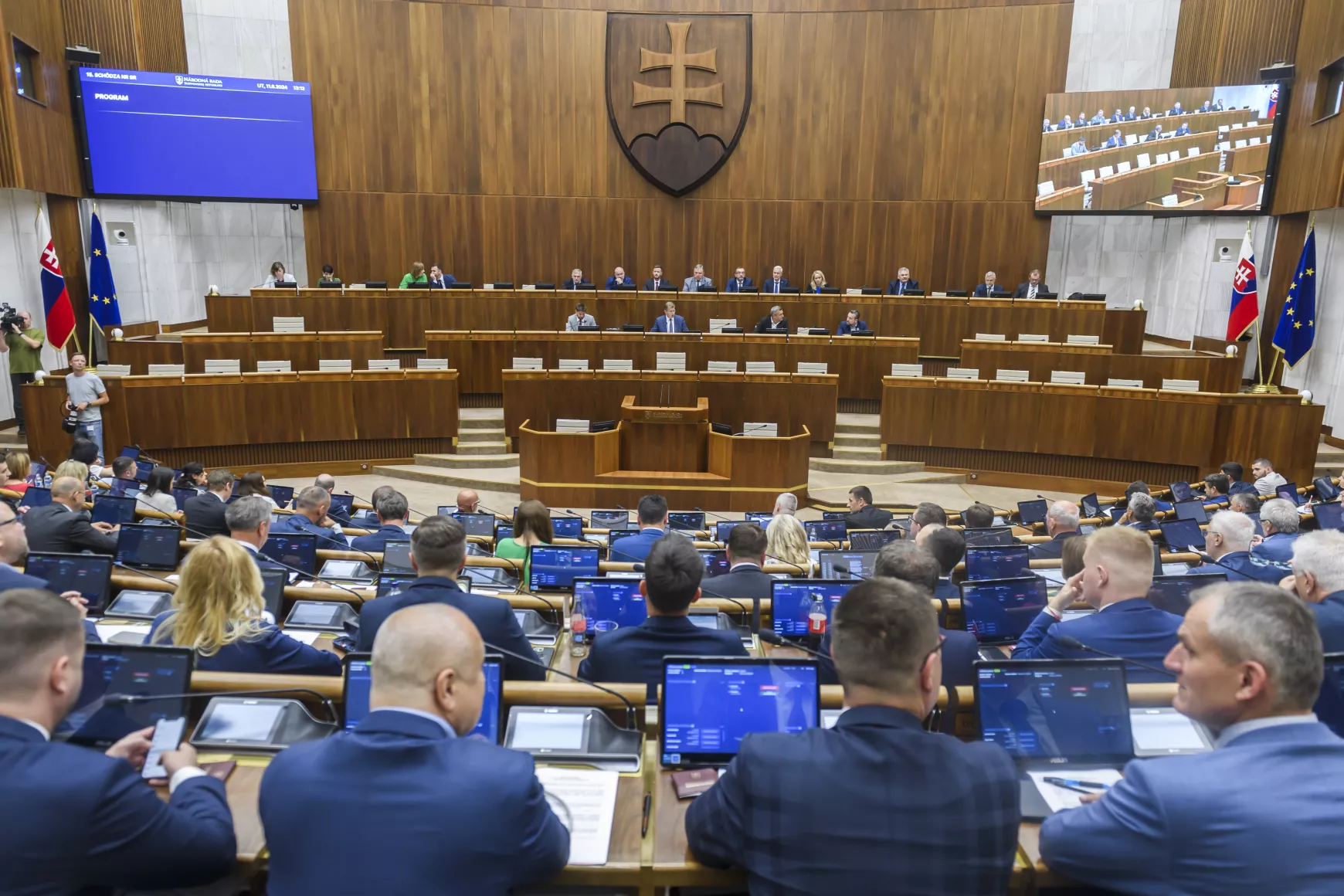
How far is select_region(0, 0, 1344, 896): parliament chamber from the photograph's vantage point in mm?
1503

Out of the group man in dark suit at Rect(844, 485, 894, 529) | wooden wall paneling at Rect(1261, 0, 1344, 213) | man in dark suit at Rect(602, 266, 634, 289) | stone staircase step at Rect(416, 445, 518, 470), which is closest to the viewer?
man in dark suit at Rect(844, 485, 894, 529)

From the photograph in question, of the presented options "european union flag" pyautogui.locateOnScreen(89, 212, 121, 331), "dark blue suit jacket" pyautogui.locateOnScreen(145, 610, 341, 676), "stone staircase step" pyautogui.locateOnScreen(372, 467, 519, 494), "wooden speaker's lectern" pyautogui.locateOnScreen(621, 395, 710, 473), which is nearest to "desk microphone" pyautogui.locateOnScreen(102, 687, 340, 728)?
"dark blue suit jacket" pyautogui.locateOnScreen(145, 610, 341, 676)

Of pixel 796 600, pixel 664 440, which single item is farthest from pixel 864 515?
pixel 796 600

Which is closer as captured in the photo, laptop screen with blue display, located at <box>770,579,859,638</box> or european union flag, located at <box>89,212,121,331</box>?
laptop screen with blue display, located at <box>770,579,859,638</box>

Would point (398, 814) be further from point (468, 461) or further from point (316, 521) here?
point (468, 461)

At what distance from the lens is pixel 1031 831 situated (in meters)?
1.79

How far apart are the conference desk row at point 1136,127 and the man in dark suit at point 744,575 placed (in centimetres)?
1072

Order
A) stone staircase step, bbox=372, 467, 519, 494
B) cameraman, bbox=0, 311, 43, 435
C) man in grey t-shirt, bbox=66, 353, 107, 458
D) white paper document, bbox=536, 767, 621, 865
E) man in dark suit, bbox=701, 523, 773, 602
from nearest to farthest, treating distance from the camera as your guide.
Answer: white paper document, bbox=536, 767, 621, 865
man in dark suit, bbox=701, 523, 773, 602
man in grey t-shirt, bbox=66, 353, 107, 458
cameraman, bbox=0, 311, 43, 435
stone staircase step, bbox=372, 467, 519, 494

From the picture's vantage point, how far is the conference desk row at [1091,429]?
8.75 metres

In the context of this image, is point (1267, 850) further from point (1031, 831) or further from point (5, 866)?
point (5, 866)

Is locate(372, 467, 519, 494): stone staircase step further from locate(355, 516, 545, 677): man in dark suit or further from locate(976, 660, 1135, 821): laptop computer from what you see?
locate(976, 660, 1135, 821): laptop computer

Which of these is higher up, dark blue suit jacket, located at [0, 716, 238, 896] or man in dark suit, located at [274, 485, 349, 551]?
dark blue suit jacket, located at [0, 716, 238, 896]

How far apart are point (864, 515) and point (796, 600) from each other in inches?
122

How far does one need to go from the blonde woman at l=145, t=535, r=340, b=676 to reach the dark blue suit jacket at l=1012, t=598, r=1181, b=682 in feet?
7.48
